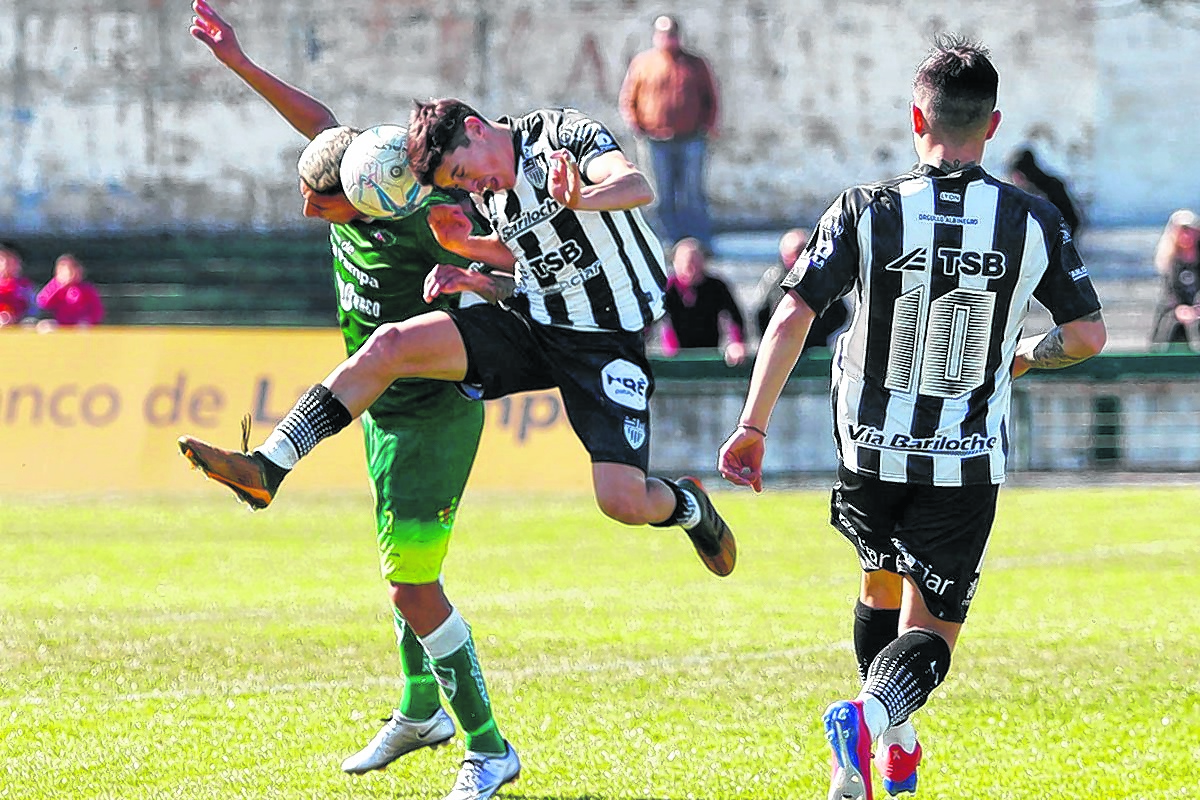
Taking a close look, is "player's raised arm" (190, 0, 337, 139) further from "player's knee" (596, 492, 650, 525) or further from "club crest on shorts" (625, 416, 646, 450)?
"player's knee" (596, 492, 650, 525)

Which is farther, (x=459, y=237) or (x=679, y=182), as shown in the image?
(x=679, y=182)

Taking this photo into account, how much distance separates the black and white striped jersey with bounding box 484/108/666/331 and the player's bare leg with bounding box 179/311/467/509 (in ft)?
1.39

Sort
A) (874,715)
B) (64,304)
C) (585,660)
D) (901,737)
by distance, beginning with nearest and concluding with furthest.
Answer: (874,715), (901,737), (585,660), (64,304)

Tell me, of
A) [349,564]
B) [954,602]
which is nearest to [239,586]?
[349,564]

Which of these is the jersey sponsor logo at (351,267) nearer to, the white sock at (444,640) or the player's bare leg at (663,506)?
the player's bare leg at (663,506)

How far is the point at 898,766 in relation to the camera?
5238 millimetres

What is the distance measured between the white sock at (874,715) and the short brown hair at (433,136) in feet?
6.77

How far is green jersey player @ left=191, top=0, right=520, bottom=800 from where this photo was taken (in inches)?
233

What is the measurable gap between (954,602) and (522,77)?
24.7 m

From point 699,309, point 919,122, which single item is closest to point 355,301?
point 919,122

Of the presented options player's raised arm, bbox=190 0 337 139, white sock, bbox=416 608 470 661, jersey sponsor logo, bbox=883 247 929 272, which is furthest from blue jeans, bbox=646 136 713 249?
jersey sponsor logo, bbox=883 247 929 272

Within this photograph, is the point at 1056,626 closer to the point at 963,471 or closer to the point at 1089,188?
the point at 963,471

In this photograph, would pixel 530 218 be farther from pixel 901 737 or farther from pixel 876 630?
pixel 901 737

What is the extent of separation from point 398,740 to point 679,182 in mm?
21020
